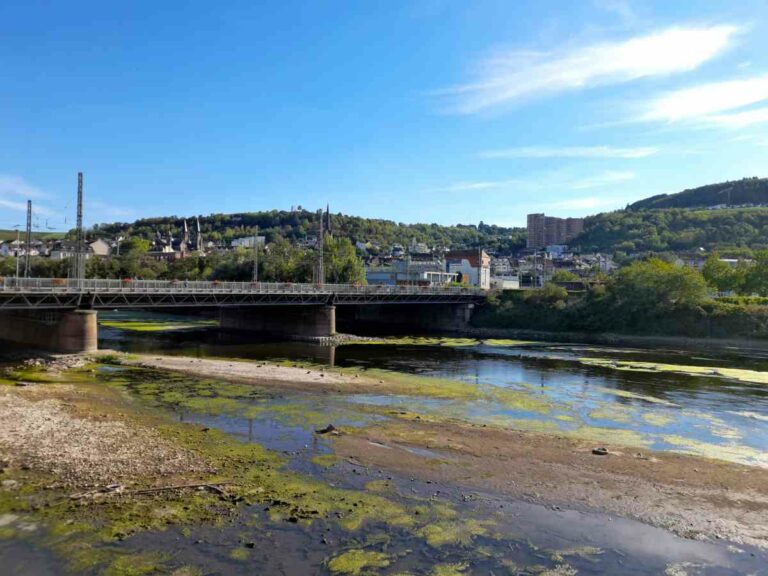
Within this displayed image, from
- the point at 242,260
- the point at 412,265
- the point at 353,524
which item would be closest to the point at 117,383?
the point at 353,524

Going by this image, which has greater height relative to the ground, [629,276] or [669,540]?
[629,276]

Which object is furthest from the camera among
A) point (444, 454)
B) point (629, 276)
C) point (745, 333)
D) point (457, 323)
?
point (457, 323)

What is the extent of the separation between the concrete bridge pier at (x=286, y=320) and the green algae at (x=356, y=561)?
61.4 m

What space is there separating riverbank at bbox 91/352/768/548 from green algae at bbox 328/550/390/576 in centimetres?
623

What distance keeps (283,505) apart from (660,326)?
82.5 metres

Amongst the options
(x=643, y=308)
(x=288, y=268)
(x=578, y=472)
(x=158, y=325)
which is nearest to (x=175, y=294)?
(x=158, y=325)

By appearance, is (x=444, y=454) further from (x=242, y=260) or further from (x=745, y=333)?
(x=242, y=260)

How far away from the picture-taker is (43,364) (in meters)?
46.5

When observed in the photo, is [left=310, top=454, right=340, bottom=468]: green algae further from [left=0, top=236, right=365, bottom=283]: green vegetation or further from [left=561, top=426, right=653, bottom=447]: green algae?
[left=0, top=236, right=365, bottom=283]: green vegetation

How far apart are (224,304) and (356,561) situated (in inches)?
2226

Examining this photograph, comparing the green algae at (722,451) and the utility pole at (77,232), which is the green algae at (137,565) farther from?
the utility pole at (77,232)

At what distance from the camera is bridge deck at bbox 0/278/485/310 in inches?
1992

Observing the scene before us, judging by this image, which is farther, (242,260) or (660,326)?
(242,260)

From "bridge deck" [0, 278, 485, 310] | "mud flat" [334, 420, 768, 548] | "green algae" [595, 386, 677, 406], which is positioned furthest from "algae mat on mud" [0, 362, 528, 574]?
"bridge deck" [0, 278, 485, 310]
